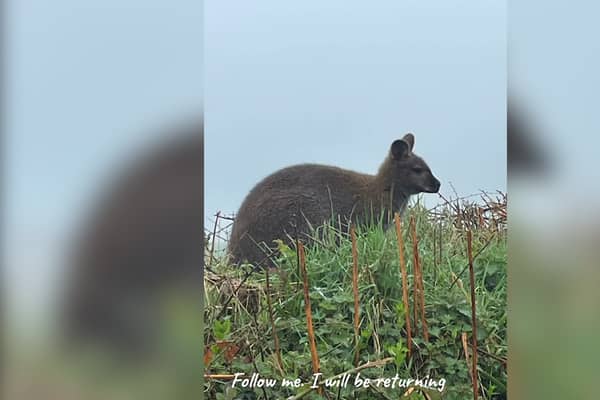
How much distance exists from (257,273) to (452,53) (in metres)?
1.03

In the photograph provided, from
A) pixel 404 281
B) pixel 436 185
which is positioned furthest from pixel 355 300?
pixel 436 185

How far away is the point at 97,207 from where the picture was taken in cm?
258

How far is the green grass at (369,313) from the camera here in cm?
262

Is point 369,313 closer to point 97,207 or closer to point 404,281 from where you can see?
point 404,281

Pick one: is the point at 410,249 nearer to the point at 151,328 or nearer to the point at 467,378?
the point at 467,378

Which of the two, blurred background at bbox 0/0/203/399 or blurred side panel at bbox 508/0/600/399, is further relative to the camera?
blurred side panel at bbox 508/0/600/399

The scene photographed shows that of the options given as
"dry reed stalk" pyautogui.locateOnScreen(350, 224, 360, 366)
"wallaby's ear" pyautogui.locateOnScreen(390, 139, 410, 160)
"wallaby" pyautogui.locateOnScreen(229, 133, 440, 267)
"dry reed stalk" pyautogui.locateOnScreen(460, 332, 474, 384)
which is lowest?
"dry reed stalk" pyautogui.locateOnScreen(460, 332, 474, 384)

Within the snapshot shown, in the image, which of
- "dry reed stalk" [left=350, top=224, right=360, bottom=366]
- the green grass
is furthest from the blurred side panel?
"dry reed stalk" [left=350, top=224, right=360, bottom=366]

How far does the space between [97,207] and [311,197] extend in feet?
2.44

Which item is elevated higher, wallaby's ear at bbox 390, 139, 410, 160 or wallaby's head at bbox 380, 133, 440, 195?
wallaby's ear at bbox 390, 139, 410, 160

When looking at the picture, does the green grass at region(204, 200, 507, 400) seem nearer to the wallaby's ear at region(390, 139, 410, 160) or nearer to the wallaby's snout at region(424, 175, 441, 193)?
the wallaby's snout at region(424, 175, 441, 193)

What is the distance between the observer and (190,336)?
2.60 m

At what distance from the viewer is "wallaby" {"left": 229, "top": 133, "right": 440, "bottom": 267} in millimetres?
2666

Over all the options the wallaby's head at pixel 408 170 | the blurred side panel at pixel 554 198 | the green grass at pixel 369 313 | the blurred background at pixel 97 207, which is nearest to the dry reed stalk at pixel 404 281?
the green grass at pixel 369 313
